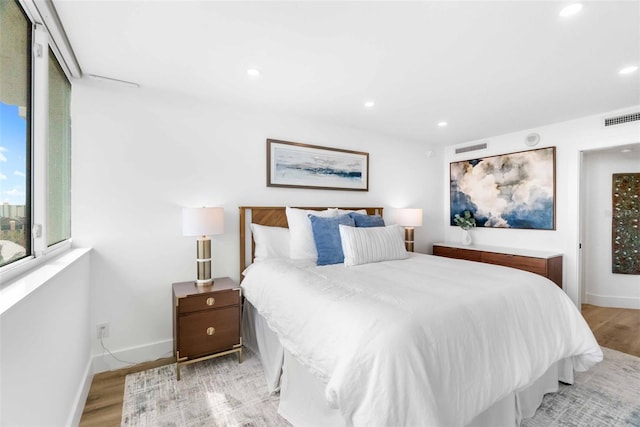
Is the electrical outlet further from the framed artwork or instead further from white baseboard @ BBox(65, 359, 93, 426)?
the framed artwork

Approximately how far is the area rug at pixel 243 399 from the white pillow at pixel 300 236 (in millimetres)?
1055

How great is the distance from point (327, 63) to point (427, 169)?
121 inches

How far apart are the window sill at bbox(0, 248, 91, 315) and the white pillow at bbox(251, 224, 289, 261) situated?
4.58 feet

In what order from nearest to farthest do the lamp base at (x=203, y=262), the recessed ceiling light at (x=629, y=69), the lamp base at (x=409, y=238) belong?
the recessed ceiling light at (x=629, y=69)
the lamp base at (x=203, y=262)
the lamp base at (x=409, y=238)

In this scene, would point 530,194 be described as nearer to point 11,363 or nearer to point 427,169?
point 427,169

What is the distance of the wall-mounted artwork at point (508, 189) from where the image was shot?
3.63 m

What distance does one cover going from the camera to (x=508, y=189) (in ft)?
13.1

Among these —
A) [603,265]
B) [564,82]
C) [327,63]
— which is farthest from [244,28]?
[603,265]

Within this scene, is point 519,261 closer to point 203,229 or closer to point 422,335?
point 422,335

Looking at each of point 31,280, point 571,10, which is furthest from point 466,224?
point 31,280

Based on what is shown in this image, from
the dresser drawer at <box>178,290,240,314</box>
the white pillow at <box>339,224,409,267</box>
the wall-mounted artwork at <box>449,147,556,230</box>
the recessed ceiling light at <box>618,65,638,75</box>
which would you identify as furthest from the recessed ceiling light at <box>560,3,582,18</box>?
the dresser drawer at <box>178,290,240,314</box>

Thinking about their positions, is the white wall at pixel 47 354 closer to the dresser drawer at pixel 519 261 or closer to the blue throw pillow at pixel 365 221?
the blue throw pillow at pixel 365 221

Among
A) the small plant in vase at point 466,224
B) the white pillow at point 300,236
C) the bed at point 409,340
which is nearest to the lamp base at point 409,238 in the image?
the small plant in vase at point 466,224

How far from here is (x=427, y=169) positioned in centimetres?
466
